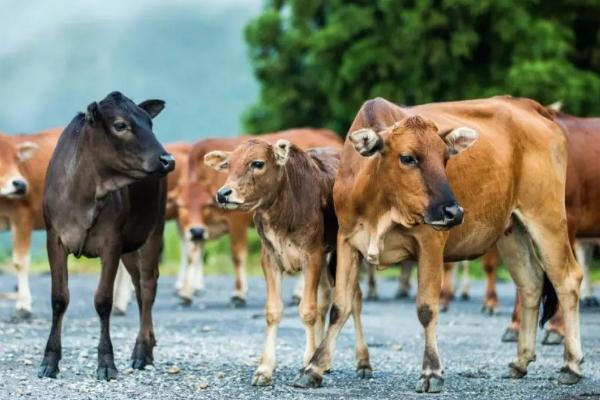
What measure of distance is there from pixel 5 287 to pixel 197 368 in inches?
509

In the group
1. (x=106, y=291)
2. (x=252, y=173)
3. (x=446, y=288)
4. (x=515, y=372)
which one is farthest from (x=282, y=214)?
(x=446, y=288)

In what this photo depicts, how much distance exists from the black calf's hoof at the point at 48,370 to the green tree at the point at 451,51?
19722 millimetres

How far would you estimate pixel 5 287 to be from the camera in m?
25.4

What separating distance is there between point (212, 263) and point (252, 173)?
21257mm

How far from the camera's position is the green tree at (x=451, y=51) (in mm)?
31812

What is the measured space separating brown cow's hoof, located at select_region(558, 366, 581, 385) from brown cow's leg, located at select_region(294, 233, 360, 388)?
5.74ft

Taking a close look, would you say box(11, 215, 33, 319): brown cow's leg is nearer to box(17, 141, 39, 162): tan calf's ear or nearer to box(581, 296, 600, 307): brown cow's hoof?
box(17, 141, 39, 162): tan calf's ear

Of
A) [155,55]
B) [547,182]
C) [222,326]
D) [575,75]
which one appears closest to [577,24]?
[575,75]

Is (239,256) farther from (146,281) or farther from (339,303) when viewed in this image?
(339,303)

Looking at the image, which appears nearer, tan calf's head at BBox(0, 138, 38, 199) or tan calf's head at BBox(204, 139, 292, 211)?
tan calf's head at BBox(204, 139, 292, 211)

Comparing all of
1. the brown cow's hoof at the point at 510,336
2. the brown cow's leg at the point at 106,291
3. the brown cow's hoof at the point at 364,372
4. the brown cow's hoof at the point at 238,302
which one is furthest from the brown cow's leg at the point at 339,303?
the brown cow's hoof at the point at 238,302

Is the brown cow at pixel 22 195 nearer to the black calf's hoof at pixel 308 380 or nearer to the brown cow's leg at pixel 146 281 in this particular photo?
the brown cow's leg at pixel 146 281

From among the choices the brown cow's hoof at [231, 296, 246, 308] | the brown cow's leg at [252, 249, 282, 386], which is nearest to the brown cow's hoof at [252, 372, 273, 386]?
the brown cow's leg at [252, 249, 282, 386]

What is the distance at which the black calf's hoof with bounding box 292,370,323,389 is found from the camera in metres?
11.8
